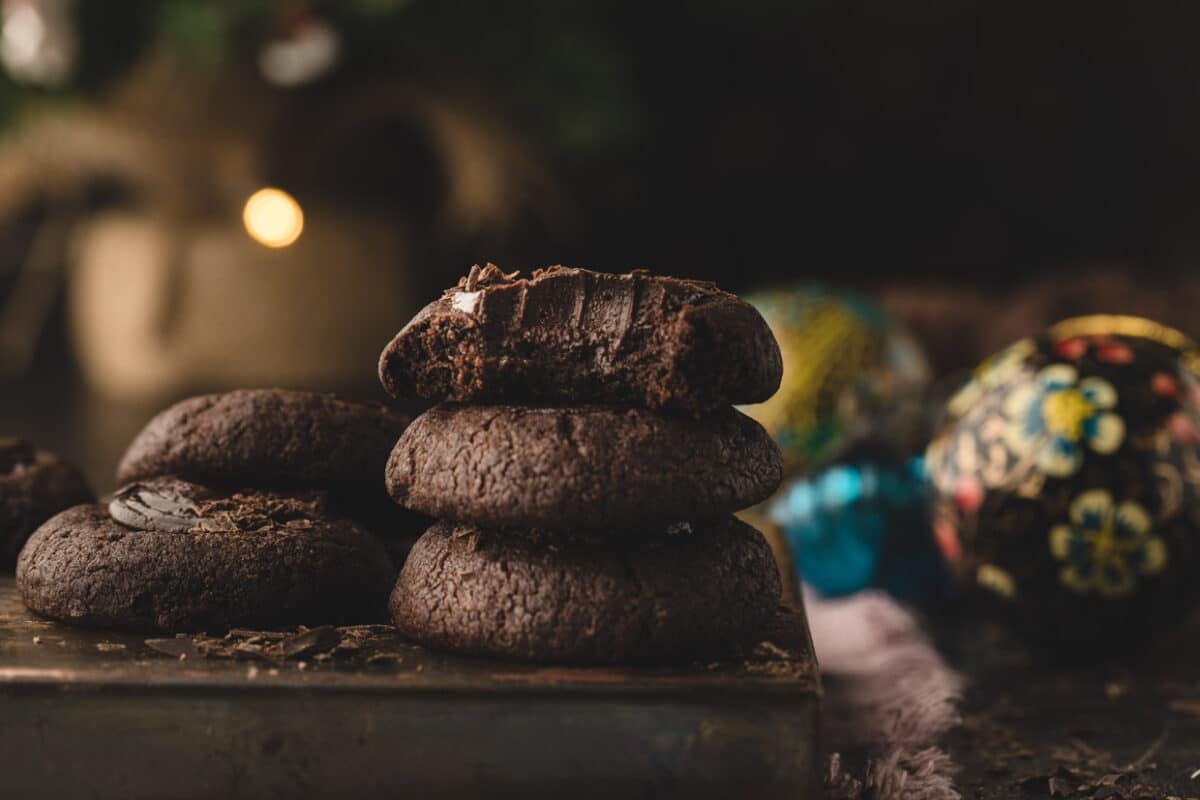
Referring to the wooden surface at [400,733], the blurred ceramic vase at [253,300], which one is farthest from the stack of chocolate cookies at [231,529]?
the blurred ceramic vase at [253,300]

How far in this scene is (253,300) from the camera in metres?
3.09

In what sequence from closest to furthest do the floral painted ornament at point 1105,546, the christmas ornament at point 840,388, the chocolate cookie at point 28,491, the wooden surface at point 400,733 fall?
the wooden surface at point 400,733 < the chocolate cookie at point 28,491 < the floral painted ornament at point 1105,546 < the christmas ornament at point 840,388

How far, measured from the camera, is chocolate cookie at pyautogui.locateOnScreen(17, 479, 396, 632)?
1.02 metres

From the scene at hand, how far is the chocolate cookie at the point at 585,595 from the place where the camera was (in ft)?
3.08

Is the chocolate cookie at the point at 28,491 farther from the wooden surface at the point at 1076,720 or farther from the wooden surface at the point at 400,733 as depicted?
the wooden surface at the point at 1076,720

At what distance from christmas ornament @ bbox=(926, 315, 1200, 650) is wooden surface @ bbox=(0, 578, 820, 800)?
0.66 m

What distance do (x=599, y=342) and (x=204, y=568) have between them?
376mm

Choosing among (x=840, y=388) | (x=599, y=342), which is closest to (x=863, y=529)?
(x=840, y=388)

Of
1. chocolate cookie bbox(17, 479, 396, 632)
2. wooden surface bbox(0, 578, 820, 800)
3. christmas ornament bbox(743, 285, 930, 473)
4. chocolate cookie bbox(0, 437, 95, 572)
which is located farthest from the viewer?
christmas ornament bbox(743, 285, 930, 473)

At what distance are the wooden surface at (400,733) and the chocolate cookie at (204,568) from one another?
11 centimetres

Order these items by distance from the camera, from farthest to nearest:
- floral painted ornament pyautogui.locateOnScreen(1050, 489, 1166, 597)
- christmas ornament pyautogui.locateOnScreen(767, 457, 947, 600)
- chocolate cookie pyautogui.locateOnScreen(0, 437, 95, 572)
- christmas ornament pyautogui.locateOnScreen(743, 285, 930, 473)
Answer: christmas ornament pyautogui.locateOnScreen(743, 285, 930, 473) < christmas ornament pyautogui.locateOnScreen(767, 457, 947, 600) < floral painted ornament pyautogui.locateOnScreen(1050, 489, 1166, 597) < chocolate cookie pyautogui.locateOnScreen(0, 437, 95, 572)

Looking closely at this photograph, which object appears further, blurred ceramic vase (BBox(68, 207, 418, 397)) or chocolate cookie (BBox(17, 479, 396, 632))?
blurred ceramic vase (BBox(68, 207, 418, 397))

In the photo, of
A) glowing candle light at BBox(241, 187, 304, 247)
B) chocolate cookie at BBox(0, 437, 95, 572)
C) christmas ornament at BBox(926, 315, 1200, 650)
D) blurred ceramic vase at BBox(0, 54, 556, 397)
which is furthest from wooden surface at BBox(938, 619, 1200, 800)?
blurred ceramic vase at BBox(0, 54, 556, 397)

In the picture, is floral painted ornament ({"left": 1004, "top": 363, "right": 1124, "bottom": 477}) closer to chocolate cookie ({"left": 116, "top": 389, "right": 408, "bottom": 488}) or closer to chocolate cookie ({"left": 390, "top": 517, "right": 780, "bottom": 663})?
chocolate cookie ({"left": 390, "top": 517, "right": 780, "bottom": 663})
